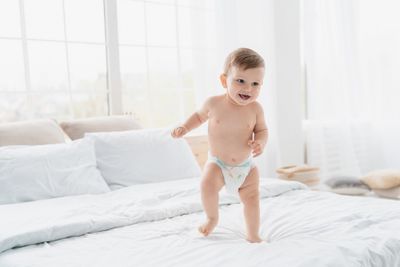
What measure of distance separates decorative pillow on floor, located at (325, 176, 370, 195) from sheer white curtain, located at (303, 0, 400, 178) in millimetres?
643

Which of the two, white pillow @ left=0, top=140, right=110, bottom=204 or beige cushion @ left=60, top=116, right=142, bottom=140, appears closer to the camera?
white pillow @ left=0, top=140, right=110, bottom=204

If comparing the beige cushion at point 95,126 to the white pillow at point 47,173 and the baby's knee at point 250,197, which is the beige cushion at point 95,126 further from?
the baby's knee at point 250,197

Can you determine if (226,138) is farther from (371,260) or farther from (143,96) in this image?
(143,96)

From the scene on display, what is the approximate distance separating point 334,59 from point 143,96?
171cm

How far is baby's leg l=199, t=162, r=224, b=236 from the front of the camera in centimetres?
146

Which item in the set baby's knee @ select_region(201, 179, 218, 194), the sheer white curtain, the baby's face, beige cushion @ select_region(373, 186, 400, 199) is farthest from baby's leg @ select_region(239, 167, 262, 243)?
the sheer white curtain

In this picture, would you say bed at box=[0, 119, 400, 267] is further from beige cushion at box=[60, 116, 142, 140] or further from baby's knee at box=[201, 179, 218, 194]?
beige cushion at box=[60, 116, 142, 140]

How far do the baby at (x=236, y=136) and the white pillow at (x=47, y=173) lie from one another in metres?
0.75

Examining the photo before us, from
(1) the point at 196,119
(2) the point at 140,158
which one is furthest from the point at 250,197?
(2) the point at 140,158

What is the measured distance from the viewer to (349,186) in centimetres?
305

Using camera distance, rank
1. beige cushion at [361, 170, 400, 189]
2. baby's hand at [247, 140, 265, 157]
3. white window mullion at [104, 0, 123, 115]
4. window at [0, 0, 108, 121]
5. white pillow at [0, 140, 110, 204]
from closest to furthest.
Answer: baby's hand at [247, 140, 265, 157] < white pillow at [0, 140, 110, 204] < window at [0, 0, 108, 121] < beige cushion at [361, 170, 400, 189] < white window mullion at [104, 0, 123, 115]

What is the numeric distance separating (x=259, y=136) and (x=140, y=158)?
941 mm

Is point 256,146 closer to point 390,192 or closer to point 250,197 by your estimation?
point 250,197

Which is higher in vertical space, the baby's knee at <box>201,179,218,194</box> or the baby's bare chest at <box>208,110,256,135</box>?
the baby's bare chest at <box>208,110,256,135</box>
